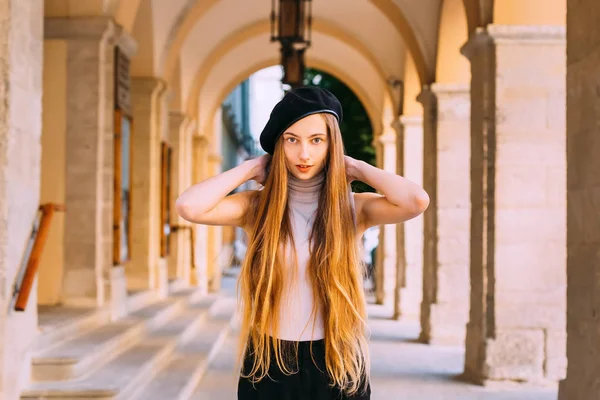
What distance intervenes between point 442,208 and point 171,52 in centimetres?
427

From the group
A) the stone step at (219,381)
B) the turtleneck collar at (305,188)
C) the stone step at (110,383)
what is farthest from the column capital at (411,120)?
the turtleneck collar at (305,188)

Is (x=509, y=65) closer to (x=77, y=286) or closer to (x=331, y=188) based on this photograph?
(x=77, y=286)

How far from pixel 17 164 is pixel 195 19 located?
7.25m

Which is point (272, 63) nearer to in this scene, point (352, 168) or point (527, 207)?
point (527, 207)

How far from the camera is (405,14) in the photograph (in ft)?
33.7

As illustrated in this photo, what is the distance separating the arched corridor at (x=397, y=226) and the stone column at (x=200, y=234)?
1494 millimetres

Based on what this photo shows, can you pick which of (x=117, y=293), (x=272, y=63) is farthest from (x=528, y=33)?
(x=272, y=63)

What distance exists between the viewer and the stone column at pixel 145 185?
10.7m

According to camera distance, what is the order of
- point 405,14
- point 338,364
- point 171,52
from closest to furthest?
point 338,364, point 405,14, point 171,52

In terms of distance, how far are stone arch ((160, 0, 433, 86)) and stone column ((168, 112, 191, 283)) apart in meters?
2.26
